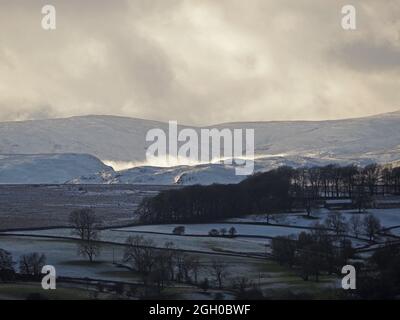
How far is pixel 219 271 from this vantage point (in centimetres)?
7144

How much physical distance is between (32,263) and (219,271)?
1498cm

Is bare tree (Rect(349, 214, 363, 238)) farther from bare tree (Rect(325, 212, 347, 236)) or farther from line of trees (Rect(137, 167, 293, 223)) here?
line of trees (Rect(137, 167, 293, 223))

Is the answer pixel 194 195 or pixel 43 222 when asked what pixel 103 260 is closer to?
pixel 43 222

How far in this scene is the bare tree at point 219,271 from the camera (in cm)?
6914

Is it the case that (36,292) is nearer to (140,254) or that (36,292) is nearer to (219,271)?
(140,254)

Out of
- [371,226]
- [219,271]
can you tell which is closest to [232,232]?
[371,226]

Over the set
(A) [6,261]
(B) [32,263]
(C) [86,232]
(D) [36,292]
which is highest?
(C) [86,232]

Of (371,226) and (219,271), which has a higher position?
Result: (371,226)

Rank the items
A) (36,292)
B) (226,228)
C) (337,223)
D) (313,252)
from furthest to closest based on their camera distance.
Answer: (226,228) < (337,223) < (313,252) < (36,292)

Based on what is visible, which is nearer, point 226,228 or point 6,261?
point 6,261

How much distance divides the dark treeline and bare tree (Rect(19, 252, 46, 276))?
33.9 m

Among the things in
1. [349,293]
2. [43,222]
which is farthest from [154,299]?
[43,222]

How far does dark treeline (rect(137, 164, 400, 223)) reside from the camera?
372 feet

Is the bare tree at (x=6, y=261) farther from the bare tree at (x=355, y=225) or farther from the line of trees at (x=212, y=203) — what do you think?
the bare tree at (x=355, y=225)
